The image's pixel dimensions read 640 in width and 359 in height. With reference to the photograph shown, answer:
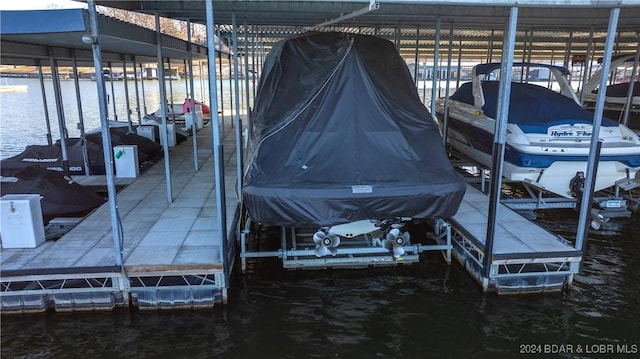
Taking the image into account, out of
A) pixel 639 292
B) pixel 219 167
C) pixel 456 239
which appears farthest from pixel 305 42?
pixel 639 292

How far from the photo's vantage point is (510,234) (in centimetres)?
537

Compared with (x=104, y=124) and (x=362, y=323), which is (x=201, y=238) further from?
(x=362, y=323)

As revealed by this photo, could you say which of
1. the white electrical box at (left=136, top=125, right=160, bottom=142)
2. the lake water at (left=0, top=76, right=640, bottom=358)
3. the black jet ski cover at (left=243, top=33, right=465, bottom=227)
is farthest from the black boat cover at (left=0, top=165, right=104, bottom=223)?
the white electrical box at (left=136, top=125, right=160, bottom=142)

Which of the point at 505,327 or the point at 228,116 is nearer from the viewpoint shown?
the point at 505,327

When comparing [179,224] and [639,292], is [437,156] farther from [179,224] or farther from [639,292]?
[179,224]

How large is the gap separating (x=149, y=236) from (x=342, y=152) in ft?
8.07

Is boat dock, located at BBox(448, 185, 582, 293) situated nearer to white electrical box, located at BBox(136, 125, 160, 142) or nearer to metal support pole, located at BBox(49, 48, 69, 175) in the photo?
metal support pole, located at BBox(49, 48, 69, 175)

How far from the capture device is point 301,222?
14.2 feet

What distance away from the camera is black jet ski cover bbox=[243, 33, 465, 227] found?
4.30 m

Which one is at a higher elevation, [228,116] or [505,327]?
[228,116]

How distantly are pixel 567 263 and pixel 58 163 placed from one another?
27.7 ft

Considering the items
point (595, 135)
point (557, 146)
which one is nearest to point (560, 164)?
point (557, 146)

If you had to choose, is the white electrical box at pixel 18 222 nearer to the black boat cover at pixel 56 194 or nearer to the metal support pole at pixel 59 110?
the black boat cover at pixel 56 194

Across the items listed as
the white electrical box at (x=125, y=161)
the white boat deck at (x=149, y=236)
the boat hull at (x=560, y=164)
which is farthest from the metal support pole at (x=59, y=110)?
the boat hull at (x=560, y=164)
